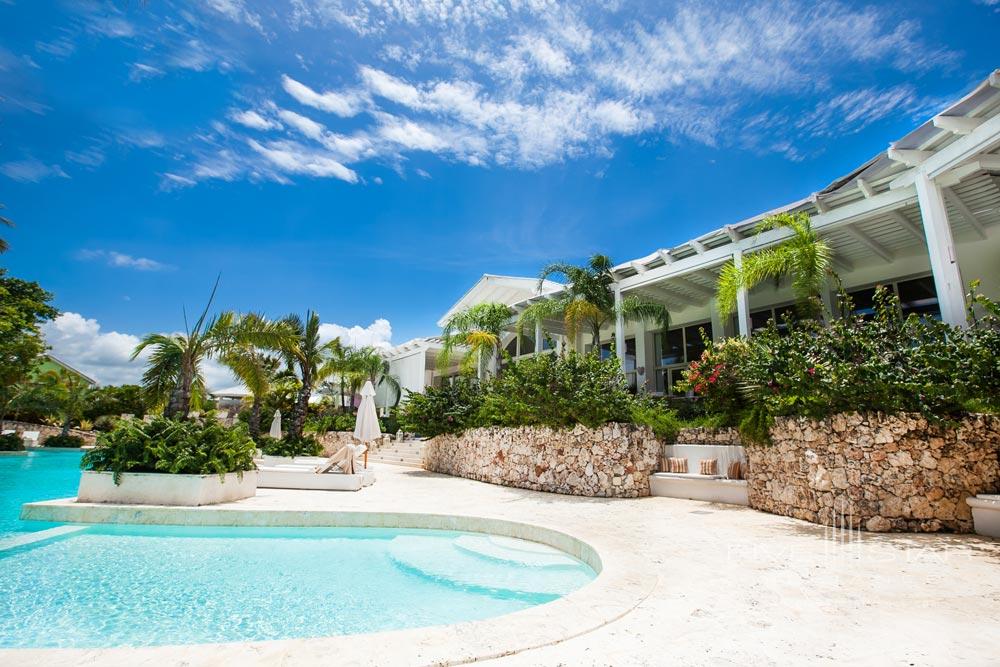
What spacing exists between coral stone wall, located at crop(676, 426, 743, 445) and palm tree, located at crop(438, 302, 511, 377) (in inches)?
322

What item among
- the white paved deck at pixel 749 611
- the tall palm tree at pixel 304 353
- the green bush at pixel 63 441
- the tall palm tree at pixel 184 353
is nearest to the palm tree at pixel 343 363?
the tall palm tree at pixel 304 353

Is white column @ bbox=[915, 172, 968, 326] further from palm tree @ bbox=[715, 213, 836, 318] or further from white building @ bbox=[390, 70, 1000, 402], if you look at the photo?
palm tree @ bbox=[715, 213, 836, 318]

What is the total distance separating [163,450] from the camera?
7.51 m

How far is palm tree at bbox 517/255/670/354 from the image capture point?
1488cm

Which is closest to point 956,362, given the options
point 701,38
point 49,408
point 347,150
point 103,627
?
point 701,38

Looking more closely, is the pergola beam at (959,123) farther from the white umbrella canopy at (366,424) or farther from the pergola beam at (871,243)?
the white umbrella canopy at (366,424)

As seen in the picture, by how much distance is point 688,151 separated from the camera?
43.5 feet

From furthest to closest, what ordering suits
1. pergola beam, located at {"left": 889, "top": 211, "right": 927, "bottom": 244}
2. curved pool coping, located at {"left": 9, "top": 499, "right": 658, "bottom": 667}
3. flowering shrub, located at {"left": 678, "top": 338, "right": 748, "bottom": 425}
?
1. pergola beam, located at {"left": 889, "top": 211, "right": 927, "bottom": 244}
2. flowering shrub, located at {"left": 678, "top": 338, "right": 748, "bottom": 425}
3. curved pool coping, located at {"left": 9, "top": 499, "right": 658, "bottom": 667}

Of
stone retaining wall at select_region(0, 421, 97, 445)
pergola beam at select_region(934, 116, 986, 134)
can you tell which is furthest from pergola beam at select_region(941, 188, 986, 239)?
stone retaining wall at select_region(0, 421, 97, 445)

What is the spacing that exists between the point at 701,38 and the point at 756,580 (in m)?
9.52

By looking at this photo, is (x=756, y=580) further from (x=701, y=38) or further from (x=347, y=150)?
(x=347, y=150)

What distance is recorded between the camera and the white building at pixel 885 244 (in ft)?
26.8

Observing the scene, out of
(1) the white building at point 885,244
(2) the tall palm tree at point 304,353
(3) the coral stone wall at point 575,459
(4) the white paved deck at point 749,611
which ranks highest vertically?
(1) the white building at point 885,244

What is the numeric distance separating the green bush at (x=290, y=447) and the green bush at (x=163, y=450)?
1297 cm
